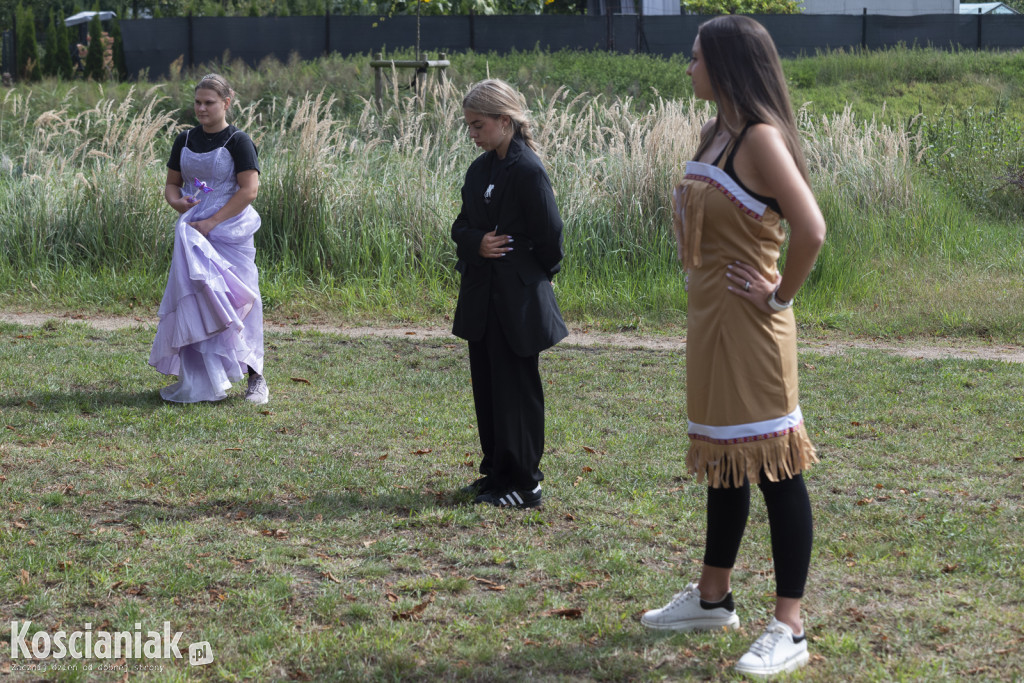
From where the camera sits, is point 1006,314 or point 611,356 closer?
point 611,356

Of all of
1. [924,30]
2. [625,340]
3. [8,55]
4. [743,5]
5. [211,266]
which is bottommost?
[625,340]

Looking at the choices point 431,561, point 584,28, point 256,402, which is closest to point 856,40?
point 584,28

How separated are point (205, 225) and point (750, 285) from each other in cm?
443

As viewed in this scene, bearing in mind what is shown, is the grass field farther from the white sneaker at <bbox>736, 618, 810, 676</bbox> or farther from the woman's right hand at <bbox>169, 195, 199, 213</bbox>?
the white sneaker at <bbox>736, 618, 810, 676</bbox>

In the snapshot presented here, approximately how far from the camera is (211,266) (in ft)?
21.1

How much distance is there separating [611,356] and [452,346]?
133cm

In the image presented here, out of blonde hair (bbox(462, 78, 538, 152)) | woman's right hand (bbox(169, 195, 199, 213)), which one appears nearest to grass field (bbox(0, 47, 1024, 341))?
woman's right hand (bbox(169, 195, 199, 213))

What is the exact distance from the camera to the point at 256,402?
21.6 ft

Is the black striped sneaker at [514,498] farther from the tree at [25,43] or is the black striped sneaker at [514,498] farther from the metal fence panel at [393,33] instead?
the tree at [25,43]

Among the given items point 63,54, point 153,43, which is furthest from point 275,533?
point 63,54

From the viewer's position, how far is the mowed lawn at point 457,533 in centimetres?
332

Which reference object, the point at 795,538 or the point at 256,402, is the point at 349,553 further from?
the point at 256,402

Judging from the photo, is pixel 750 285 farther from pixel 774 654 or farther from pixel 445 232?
pixel 445 232

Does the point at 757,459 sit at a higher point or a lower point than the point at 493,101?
lower
